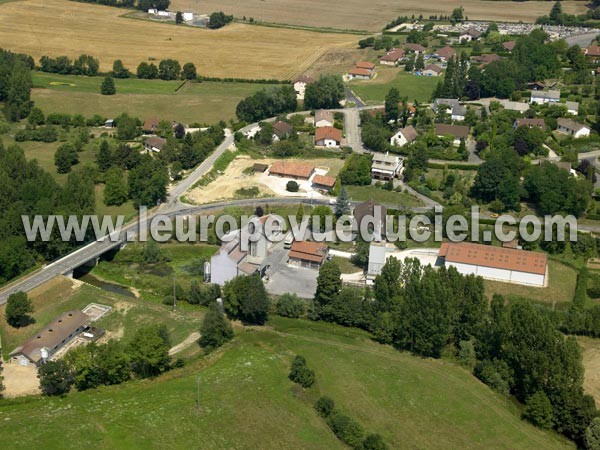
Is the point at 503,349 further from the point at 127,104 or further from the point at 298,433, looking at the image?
the point at 127,104

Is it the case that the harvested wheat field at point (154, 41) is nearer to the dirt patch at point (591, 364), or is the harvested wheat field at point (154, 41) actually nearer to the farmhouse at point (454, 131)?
the farmhouse at point (454, 131)

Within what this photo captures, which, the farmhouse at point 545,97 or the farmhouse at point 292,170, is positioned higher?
the farmhouse at point 545,97

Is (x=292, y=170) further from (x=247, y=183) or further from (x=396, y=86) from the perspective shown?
(x=396, y=86)

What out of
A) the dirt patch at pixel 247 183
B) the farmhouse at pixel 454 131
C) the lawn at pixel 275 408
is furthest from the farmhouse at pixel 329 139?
the lawn at pixel 275 408

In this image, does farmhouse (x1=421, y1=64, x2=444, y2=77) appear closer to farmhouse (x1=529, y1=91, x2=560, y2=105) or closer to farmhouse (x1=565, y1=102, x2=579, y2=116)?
farmhouse (x1=529, y1=91, x2=560, y2=105)

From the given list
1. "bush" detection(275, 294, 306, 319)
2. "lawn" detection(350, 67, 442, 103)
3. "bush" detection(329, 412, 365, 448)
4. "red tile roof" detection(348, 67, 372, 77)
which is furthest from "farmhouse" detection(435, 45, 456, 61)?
"bush" detection(329, 412, 365, 448)

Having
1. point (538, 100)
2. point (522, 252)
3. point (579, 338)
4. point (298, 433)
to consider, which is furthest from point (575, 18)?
point (298, 433)
